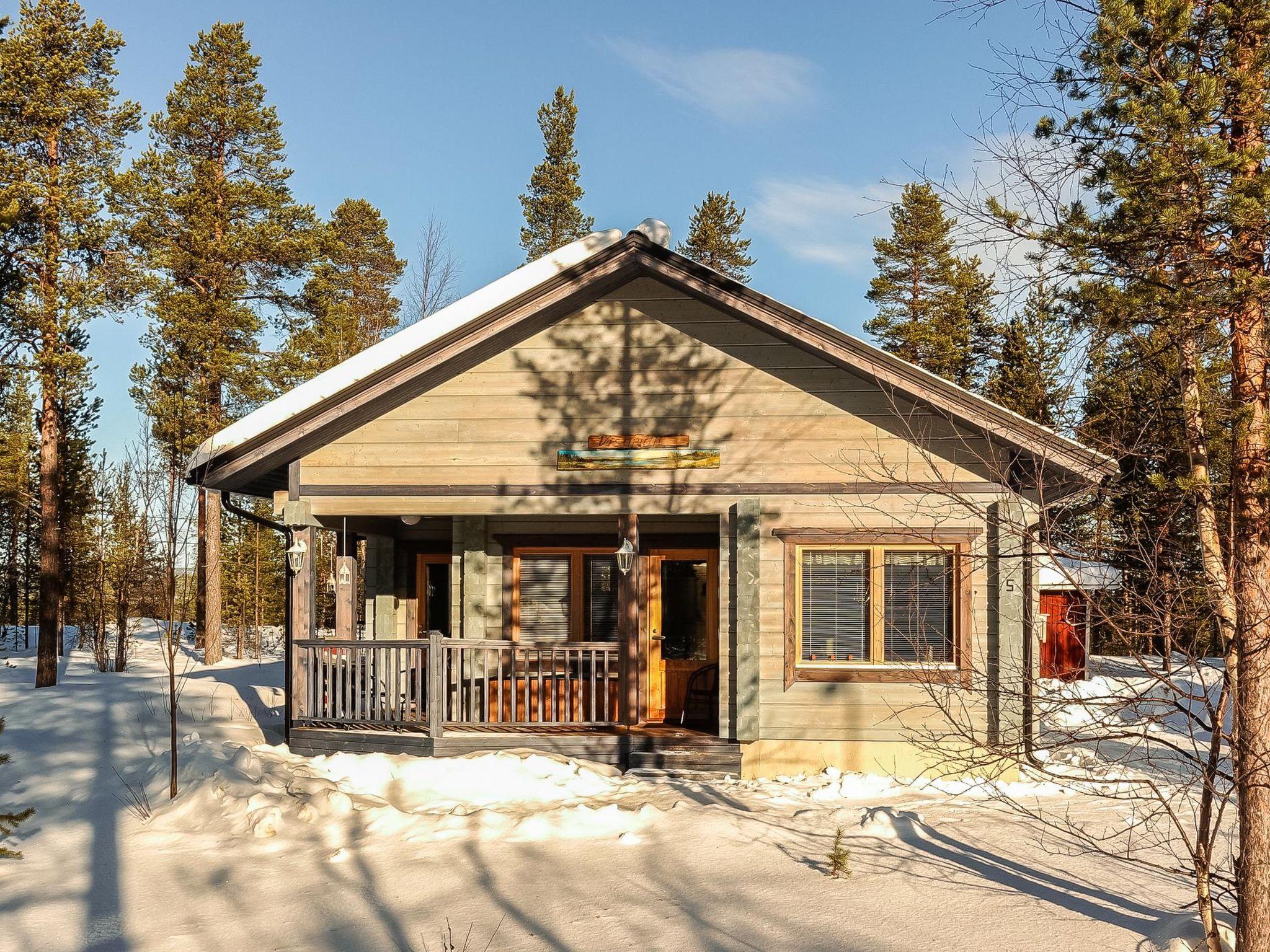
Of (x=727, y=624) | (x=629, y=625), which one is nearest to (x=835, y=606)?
(x=727, y=624)

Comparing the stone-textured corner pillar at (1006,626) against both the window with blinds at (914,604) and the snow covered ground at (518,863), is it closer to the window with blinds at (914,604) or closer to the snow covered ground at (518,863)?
the window with blinds at (914,604)

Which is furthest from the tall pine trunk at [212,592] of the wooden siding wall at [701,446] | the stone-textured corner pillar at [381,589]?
the wooden siding wall at [701,446]

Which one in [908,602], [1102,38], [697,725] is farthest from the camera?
[697,725]

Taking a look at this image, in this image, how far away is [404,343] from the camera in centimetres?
1120

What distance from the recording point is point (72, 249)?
19.2 metres

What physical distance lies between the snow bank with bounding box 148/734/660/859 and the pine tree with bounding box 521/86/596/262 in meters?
27.4

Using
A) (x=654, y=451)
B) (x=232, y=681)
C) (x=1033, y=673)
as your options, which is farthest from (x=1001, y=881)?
(x=232, y=681)

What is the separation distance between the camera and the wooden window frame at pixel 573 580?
528 inches

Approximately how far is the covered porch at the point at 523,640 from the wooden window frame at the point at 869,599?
2.14 ft

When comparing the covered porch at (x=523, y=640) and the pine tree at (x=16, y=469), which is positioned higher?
the pine tree at (x=16, y=469)

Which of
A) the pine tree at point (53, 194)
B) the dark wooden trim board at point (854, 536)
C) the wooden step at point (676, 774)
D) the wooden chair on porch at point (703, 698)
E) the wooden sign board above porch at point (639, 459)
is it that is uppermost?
the pine tree at point (53, 194)

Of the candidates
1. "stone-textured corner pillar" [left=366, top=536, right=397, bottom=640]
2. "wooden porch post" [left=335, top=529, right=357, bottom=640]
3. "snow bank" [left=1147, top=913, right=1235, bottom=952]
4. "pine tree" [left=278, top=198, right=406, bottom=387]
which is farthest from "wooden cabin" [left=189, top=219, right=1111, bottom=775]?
"pine tree" [left=278, top=198, right=406, bottom=387]

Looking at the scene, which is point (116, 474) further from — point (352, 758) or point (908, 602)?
point (908, 602)

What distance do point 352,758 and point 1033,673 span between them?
673cm
